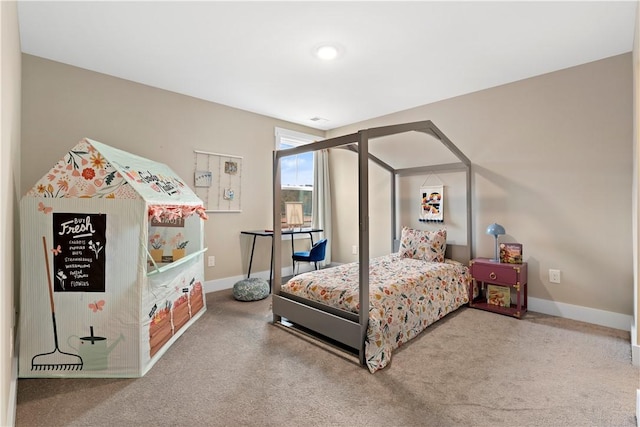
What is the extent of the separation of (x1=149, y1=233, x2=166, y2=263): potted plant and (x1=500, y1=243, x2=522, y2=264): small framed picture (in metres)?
3.45

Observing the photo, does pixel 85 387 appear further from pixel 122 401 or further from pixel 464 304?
pixel 464 304

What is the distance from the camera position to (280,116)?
4.52m

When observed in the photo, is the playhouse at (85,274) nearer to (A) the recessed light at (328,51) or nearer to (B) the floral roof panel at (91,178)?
(B) the floral roof panel at (91,178)

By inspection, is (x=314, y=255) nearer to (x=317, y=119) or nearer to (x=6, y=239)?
(x=317, y=119)

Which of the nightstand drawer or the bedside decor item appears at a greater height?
the nightstand drawer

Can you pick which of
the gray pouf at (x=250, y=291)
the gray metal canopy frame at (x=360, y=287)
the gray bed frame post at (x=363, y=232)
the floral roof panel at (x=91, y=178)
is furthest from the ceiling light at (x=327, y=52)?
the gray pouf at (x=250, y=291)

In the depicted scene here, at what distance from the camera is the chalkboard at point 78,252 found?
1.98 meters

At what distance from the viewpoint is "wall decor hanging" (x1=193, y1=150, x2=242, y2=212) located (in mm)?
3854

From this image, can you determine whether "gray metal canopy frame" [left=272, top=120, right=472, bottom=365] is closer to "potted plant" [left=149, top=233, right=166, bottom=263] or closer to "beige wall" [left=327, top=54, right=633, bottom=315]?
"beige wall" [left=327, top=54, right=633, bottom=315]

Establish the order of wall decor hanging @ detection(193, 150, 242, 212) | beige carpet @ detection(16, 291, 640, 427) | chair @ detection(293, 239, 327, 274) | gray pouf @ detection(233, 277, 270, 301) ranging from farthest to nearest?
chair @ detection(293, 239, 327, 274) → wall decor hanging @ detection(193, 150, 242, 212) → gray pouf @ detection(233, 277, 270, 301) → beige carpet @ detection(16, 291, 640, 427)

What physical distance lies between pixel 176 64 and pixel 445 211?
3327 millimetres

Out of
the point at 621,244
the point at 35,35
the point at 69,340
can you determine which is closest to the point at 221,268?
the point at 69,340

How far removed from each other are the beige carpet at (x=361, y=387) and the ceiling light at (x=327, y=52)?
2.42m

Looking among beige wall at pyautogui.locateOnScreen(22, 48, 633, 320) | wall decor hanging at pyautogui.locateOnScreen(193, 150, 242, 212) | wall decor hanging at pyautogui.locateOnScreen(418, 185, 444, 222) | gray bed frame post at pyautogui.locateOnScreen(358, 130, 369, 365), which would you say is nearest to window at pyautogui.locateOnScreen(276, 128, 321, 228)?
wall decor hanging at pyautogui.locateOnScreen(193, 150, 242, 212)
